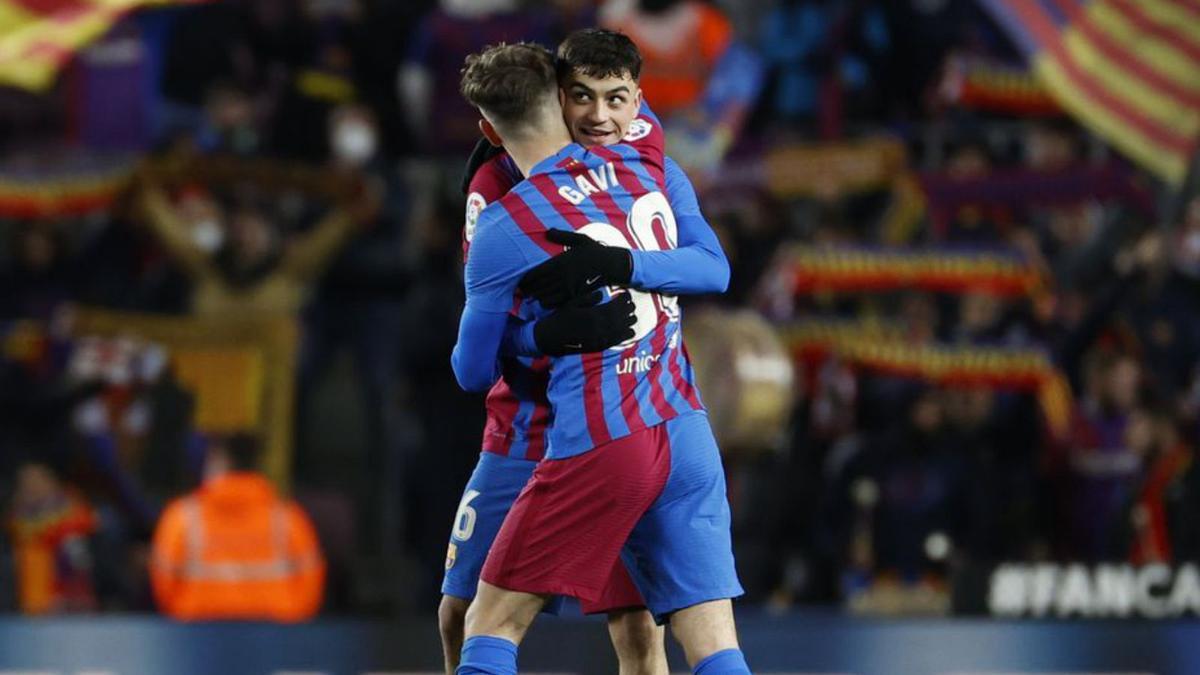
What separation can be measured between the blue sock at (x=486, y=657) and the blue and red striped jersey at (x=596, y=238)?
45 cm

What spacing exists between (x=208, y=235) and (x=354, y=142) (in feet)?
3.13

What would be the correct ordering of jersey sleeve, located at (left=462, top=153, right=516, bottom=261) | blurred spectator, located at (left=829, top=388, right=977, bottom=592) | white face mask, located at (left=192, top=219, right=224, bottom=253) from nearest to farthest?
1. jersey sleeve, located at (left=462, top=153, right=516, bottom=261)
2. blurred spectator, located at (left=829, top=388, right=977, bottom=592)
3. white face mask, located at (left=192, top=219, right=224, bottom=253)

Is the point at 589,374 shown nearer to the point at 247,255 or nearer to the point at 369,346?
the point at 369,346

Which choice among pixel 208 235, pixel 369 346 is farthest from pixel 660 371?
pixel 208 235

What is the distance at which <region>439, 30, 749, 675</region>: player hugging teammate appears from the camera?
18.0 feet

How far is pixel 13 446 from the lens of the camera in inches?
456

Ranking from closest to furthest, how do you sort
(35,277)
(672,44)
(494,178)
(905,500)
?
(494,178) < (905,500) < (672,44) < (35,277)

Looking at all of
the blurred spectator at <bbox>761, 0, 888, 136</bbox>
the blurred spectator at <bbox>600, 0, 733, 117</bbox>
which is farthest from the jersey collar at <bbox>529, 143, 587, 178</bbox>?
the blurred spectator at <bbox>761, 0, 888, 136</bbox>

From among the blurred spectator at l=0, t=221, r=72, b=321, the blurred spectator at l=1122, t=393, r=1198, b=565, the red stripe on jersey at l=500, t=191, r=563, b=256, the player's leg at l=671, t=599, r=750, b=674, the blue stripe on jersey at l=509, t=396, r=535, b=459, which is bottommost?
the blurred spectator at l=1122, t=393, r=1198, b=565

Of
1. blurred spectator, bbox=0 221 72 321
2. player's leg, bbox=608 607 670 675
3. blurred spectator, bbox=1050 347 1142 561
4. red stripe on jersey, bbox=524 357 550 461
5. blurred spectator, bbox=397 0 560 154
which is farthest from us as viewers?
blurred spectator, bbox=0 221 72 321

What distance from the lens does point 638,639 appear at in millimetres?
6059

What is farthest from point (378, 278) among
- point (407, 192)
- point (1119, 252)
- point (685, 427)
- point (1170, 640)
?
point (685, 427)

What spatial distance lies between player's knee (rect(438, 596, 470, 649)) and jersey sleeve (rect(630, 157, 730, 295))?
3.45 ft

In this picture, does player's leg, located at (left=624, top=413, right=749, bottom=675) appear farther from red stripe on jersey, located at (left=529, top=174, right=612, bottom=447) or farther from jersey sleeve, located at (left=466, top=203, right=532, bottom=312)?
jersey sleeve, located at (left=466, top=203, right=532, bottom=312)
